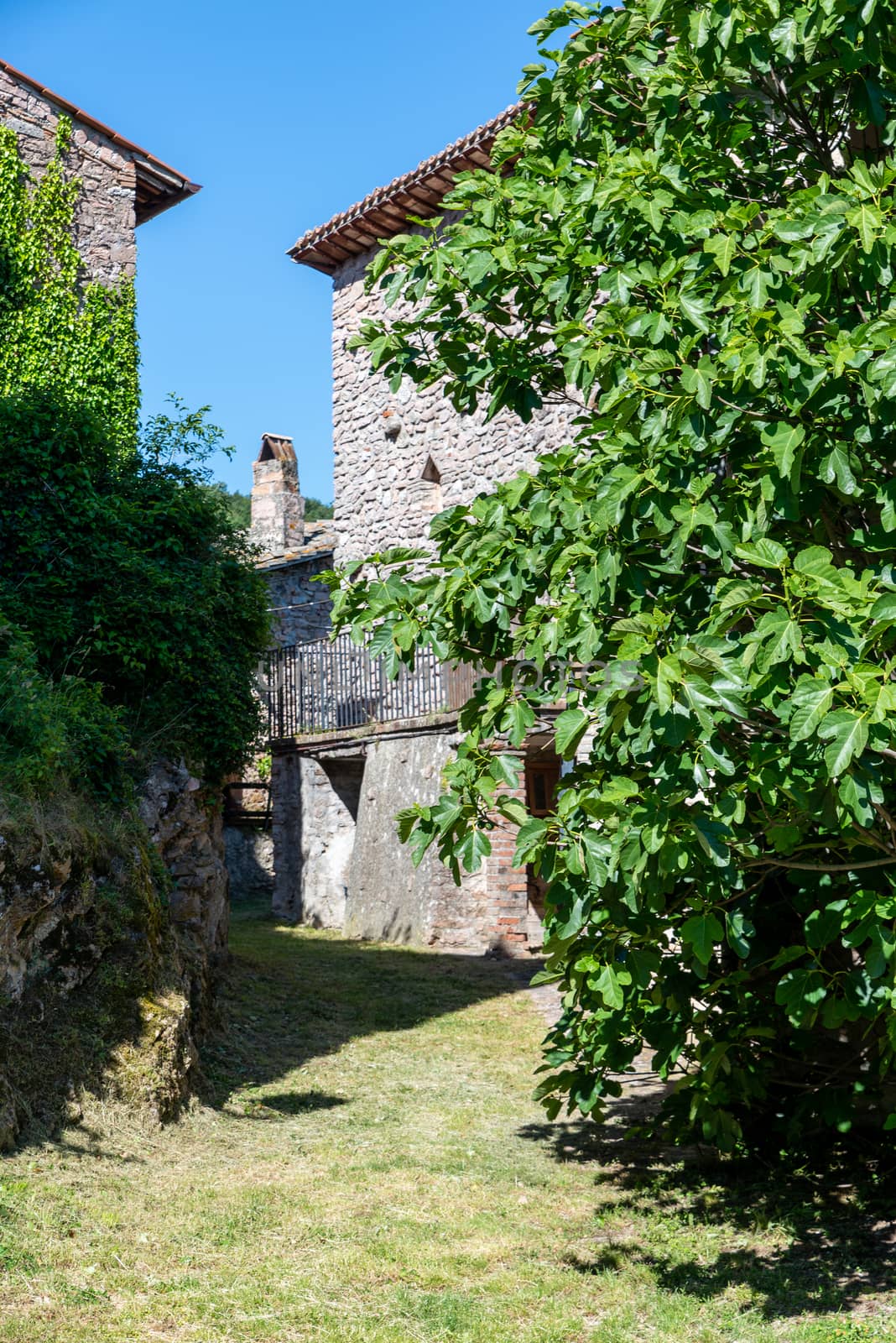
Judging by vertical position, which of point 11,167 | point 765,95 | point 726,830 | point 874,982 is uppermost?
point 11,167

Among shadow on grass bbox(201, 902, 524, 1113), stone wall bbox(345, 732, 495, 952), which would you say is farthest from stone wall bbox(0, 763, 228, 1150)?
stone wall bbox(345, 732, 495, 952)

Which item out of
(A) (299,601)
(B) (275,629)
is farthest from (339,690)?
(A) (299,601)

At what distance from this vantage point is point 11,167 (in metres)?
11.7

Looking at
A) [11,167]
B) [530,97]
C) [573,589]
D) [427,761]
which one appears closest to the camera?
[573,589]

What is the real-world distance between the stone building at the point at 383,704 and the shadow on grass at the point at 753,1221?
7.19m

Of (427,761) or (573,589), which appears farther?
(427,761)

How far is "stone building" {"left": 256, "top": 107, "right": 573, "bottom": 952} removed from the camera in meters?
14.6

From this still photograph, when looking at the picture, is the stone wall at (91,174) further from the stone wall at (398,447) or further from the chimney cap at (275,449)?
the chimney cap at (275,449)

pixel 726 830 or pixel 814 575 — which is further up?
pixel 814 575

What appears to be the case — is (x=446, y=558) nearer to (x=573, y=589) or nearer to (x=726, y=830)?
(x=573, y=589)

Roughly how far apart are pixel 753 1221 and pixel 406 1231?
163 cm

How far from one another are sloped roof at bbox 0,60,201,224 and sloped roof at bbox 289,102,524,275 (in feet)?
8.37

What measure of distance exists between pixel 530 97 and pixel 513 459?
1029 centimetres

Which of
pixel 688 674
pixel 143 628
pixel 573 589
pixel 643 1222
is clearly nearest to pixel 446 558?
pixel 573 589
